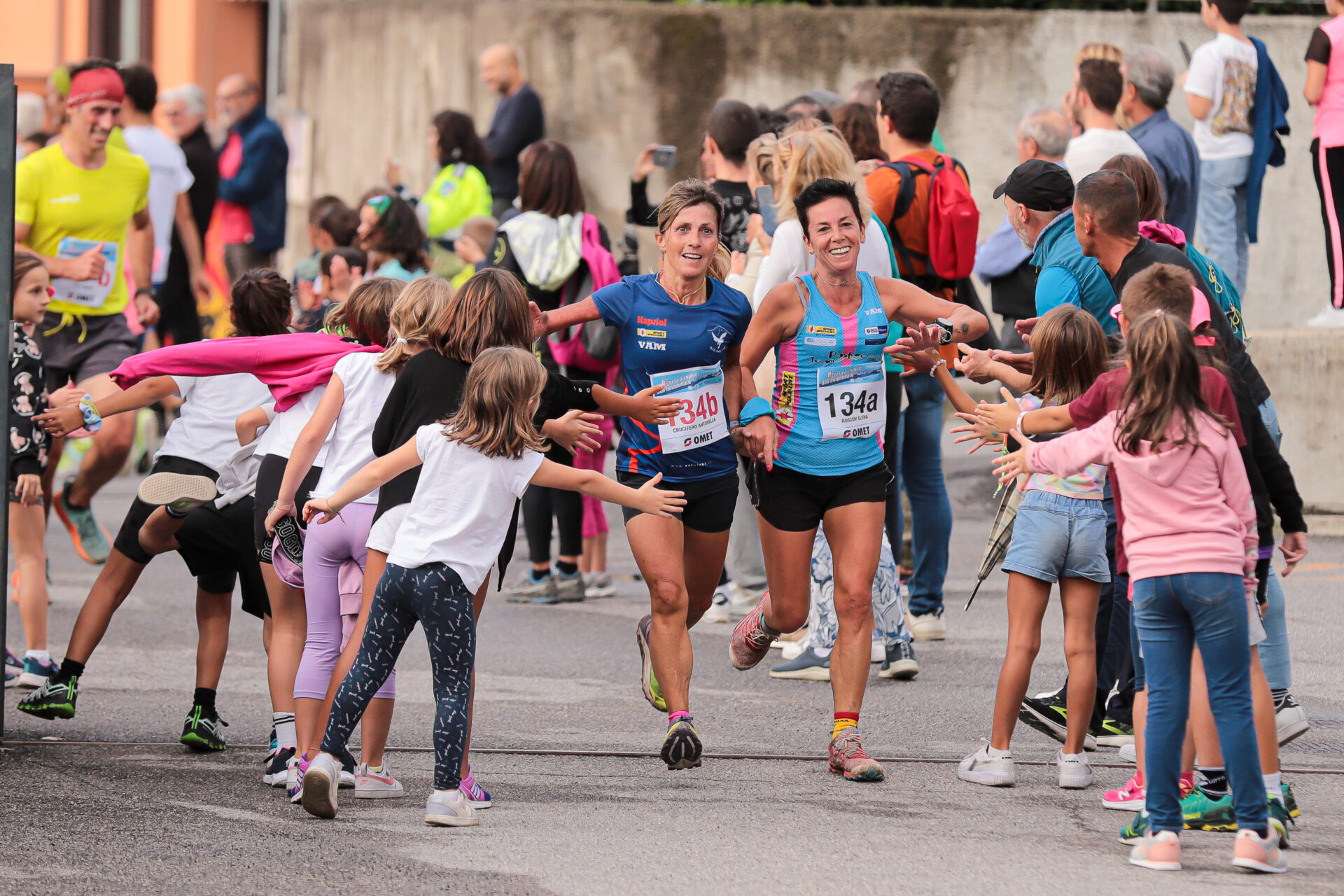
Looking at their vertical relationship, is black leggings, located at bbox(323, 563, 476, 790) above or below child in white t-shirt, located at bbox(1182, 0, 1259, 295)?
below

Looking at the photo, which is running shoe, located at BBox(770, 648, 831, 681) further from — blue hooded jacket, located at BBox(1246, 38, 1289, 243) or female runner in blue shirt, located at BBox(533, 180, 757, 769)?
blue hooded jacket, located at BBox(1246, 38, 1289, 243)

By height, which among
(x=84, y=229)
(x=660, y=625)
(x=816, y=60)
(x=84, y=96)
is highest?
(x=816, y=60)

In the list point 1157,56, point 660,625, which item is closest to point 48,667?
point 660,625

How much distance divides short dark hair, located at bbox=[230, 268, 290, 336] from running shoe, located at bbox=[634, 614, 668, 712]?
1.64 m

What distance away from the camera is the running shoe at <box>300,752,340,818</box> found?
505 centimetres

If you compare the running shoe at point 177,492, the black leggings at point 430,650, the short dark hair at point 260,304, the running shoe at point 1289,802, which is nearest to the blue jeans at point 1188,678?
the running shoe at point 1289,802

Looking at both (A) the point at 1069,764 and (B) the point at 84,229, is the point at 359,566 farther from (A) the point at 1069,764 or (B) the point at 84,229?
(B) the point at 84,229

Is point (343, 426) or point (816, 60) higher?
point (816, 60)

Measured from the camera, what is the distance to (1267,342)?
10805mm

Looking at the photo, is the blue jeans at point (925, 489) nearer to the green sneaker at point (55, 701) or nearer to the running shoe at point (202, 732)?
the running shoe at point (202, 732)

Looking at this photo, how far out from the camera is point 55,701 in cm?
626

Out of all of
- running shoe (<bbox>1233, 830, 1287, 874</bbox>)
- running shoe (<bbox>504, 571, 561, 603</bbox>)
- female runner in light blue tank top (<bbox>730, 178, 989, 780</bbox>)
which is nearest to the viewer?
running shoe (<bbox>1233, 830, 1287, 874</bbox>)

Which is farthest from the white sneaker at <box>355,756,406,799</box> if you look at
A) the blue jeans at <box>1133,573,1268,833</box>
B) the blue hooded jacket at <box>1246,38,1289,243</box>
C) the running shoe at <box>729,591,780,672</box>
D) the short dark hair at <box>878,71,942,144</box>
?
the blue hooded jacket at <box>1246,38,1289,243</box>

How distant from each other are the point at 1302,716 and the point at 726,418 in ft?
6.87
